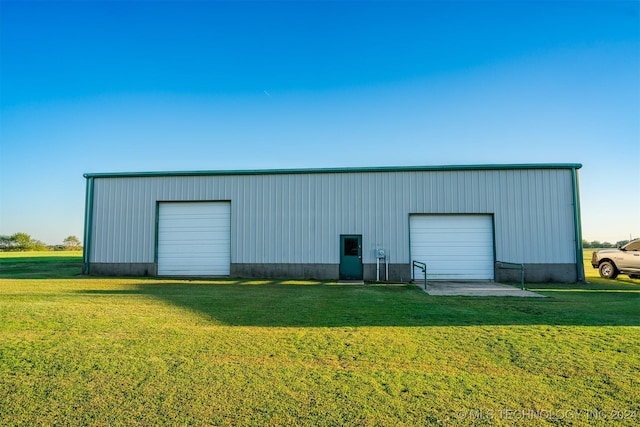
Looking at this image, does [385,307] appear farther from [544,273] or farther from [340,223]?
[544,273]

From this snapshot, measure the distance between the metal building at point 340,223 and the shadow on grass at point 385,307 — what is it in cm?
369

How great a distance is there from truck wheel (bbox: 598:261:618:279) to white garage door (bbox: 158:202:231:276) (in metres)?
15.8

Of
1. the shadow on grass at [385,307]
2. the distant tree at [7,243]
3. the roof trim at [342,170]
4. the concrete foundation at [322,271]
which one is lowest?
the shadow on grass at [385,307]

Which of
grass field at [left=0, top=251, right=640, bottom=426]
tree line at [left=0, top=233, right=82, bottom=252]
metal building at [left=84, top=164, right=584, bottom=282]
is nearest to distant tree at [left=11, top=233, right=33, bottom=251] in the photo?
tree line at [left=0, top=233, right=82, bottom=252]

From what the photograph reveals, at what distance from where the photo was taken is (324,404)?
3.43 meters

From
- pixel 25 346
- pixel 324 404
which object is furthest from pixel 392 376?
pixel 25 346

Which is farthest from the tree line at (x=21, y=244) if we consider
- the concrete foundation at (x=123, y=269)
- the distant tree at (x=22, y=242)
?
the concrete foundation at (x=123, y=269)

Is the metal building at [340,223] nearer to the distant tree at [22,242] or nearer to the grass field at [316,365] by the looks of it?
the grass field at [316,365]

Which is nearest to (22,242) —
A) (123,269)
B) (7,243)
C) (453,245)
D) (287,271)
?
(7,243)

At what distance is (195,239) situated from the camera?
16734 millimetres

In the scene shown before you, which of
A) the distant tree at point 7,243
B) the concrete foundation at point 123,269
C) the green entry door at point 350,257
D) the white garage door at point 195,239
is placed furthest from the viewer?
the distant tree at point 7,243

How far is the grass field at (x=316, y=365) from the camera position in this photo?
129 inches

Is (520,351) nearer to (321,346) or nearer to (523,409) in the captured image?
(523,409)

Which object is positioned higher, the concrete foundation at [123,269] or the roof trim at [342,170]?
the roof trim at [342,170]
